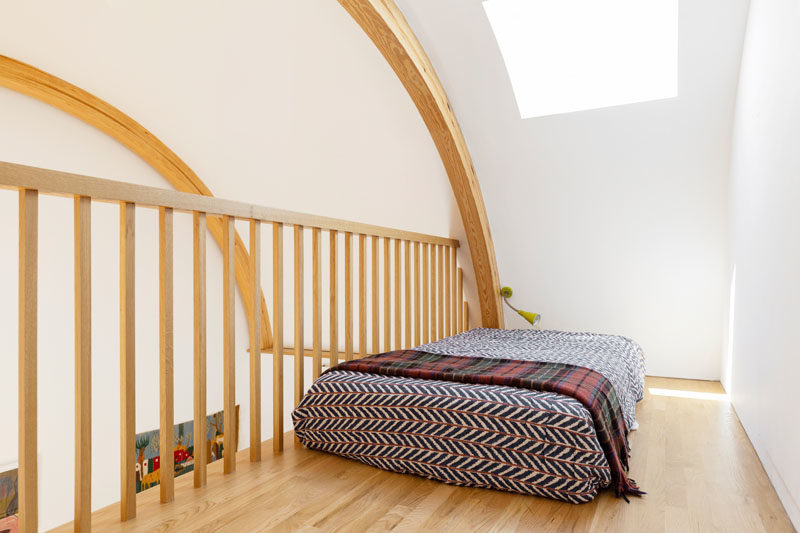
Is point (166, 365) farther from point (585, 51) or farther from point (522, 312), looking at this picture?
point (585, 51)

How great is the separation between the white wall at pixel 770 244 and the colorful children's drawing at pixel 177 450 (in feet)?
10.1

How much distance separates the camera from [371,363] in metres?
2.13

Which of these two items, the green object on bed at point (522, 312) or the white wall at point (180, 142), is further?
the green object on bed at point (522, 312)

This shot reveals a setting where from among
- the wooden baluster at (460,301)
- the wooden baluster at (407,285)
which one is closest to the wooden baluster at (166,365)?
the wooden baluster at (407,285)

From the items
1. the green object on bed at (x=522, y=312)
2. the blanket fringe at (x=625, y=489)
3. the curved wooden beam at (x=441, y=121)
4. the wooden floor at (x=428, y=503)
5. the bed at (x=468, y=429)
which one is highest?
the curved wooden beam at (x=441, y=121)

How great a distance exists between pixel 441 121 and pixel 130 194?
6.69ft

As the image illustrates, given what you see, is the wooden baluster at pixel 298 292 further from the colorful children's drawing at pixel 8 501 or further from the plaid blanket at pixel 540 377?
the colorful children's drawing at pixel 8 501

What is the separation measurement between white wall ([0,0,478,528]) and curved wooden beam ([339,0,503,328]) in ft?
0.71

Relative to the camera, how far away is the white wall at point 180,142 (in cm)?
310

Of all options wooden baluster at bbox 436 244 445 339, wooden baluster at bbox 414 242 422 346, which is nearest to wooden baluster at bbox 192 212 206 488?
wooden baluster at bbox 414 242 422 346

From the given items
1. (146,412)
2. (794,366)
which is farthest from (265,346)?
(794,366)

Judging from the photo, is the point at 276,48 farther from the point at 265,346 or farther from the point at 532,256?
the point at 265,346

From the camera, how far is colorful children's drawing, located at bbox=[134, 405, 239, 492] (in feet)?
13.0

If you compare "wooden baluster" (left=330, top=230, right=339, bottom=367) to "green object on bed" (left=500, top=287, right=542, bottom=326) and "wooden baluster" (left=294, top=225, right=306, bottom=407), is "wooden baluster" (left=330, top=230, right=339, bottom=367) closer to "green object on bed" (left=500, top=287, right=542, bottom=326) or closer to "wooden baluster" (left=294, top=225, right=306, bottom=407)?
"wooden baluster" (left=294, top=225, right=306, bottom=407)
